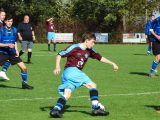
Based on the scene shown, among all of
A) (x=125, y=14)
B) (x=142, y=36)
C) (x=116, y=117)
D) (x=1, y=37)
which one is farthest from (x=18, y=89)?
(x=125, y=14)

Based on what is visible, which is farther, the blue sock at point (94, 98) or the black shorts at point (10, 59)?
the black shorts at point (10, 59)

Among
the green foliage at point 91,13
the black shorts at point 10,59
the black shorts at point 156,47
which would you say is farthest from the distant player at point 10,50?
the green foliage at point 91,13

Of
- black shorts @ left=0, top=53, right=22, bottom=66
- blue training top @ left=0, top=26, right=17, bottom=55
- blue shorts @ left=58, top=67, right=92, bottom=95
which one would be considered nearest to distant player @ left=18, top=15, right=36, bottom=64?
blue training top @ left=0, top=26, right=17, bottom=55

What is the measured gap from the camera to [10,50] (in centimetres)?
1277

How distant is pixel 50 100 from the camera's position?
10.7 metres

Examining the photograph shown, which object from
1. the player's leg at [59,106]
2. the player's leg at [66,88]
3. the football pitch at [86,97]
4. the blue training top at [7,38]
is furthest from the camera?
the blue training top at [7,38]

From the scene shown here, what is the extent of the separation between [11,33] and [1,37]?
10.9 inches

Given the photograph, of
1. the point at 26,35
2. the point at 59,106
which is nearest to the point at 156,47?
the point at 26,35

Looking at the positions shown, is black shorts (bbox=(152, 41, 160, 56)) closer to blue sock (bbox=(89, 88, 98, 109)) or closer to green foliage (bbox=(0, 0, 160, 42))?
blue sock (bbox=(89, 88, 98, 109))

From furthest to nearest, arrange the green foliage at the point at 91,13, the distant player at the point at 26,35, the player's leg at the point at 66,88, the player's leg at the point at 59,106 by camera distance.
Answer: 1. the green foliage at the point at 91,13
2. the distant player at the point at 26,35
3. the player's leg at the point at 66,88
4. the player's leg at the point at 59,106

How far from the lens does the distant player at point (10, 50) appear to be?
12664 millimetres

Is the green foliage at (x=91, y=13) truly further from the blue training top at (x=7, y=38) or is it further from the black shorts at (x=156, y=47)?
the blue training top at (x=7, y=38)

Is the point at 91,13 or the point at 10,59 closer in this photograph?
the point at 10,59

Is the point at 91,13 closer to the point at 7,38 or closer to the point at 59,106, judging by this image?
the point at 7,38
